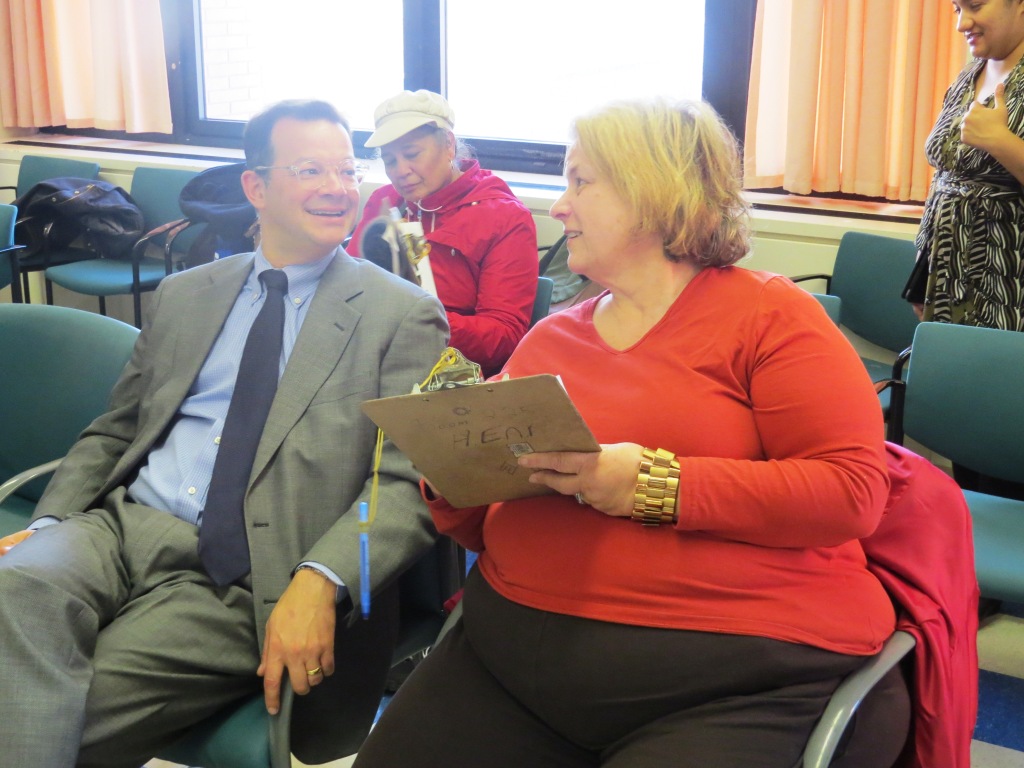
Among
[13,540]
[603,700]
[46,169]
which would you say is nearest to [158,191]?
[46,169]

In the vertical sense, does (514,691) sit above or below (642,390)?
below

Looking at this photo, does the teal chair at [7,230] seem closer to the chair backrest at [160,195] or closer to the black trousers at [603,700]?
the chair backrest at [160,195]


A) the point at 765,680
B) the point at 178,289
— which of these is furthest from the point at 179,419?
the point at 765,680

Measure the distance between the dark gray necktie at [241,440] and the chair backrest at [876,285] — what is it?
6.87ft

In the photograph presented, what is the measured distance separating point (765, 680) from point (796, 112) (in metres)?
2.64

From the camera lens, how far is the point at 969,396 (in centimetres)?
221

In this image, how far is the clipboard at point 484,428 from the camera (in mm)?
1151

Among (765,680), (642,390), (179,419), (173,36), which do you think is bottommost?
(765,680)

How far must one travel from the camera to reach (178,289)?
6.23 ft

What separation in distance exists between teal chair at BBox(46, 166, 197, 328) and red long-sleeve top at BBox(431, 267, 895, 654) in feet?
10.2

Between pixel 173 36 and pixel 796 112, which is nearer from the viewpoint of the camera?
pixel 796 112

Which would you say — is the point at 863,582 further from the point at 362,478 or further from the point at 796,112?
the point at 796,112

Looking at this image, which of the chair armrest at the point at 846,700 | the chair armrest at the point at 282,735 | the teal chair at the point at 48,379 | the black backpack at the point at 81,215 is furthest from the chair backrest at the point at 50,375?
the black backpack at the point at 81,215

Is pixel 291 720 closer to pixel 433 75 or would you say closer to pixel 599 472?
pixel 599 472
